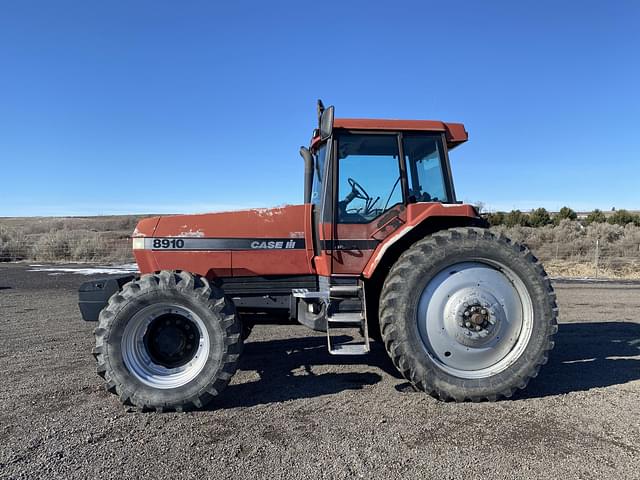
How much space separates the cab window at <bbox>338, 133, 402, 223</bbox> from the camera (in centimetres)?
460

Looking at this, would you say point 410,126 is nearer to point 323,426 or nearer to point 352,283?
point 352,283

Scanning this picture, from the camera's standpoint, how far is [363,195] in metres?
4.66

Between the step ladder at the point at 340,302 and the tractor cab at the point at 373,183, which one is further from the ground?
the tractor cab at the point at 373,183

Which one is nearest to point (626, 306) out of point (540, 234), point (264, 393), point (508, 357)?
point (508, 357)

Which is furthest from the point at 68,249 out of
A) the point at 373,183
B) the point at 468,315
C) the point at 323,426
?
the point at 468,315

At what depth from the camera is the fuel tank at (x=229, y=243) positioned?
15.1 feet

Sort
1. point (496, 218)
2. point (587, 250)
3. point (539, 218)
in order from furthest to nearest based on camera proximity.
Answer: point (539, 218), point (496, 218), point (587, 250)

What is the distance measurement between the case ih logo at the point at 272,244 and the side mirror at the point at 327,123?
1156 mm

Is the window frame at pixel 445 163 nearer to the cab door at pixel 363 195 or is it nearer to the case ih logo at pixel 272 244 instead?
the cab door at pixel 363 195

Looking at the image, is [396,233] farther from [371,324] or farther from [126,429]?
[126,429]

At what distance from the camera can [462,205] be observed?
4473mm

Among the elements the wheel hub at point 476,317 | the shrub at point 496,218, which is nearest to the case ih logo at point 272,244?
the wheel hub at point 476,317

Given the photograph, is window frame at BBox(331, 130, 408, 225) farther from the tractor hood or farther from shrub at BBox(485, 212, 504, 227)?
shrub at BBox(485, 212, 504, 227)

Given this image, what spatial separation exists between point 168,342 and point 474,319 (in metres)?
2.86
